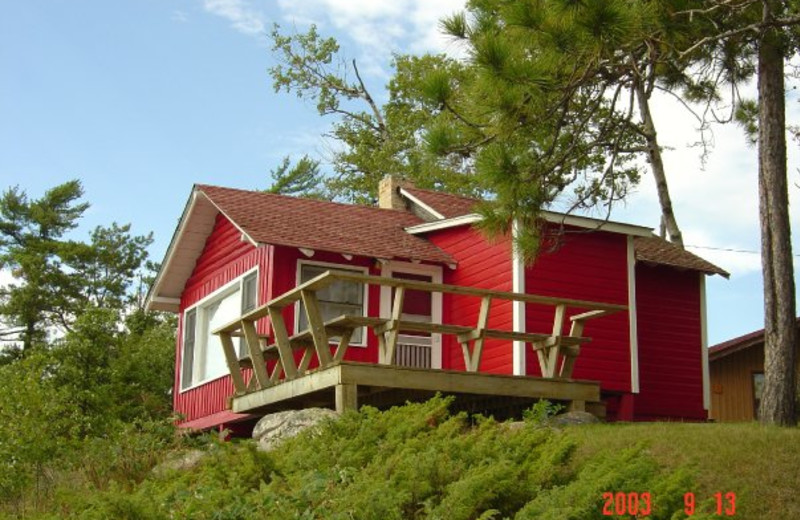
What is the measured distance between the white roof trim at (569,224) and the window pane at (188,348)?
4.67 meters

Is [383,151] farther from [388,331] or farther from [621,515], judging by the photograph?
[621,515]

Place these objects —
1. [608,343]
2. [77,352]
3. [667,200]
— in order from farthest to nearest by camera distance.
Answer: [667,200] < [77,352] < [608,343]

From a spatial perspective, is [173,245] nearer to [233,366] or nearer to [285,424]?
[233,366]

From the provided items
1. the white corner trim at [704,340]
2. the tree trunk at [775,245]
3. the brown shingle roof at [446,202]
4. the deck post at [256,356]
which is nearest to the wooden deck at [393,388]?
the deck post at [256,356]

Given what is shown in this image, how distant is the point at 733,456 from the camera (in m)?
11.2

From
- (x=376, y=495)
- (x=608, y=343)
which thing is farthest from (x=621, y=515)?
(x=608, y=343)

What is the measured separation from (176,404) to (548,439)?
12.6m

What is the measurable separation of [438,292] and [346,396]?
4423mm

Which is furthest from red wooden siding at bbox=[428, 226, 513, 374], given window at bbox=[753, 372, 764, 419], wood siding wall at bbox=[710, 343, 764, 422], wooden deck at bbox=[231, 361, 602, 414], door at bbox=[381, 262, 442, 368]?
window at bbox=[753, 372, 764, 419]

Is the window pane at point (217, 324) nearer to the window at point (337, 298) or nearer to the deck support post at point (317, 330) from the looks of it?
the window at point (337, 298)

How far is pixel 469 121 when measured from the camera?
12.6 meters

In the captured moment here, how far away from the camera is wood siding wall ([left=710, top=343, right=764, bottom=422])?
85.8 ft

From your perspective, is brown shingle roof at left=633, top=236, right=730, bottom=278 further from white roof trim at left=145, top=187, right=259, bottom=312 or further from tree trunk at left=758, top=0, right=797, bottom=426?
white roof trim at left=145, top=187, right=259, bottom=312

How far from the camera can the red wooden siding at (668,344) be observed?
19.1 meters
